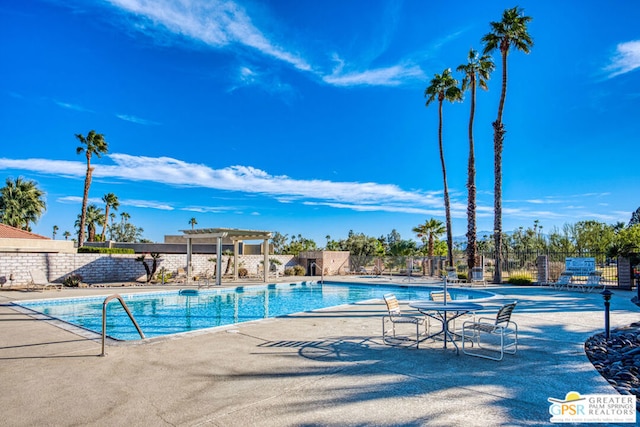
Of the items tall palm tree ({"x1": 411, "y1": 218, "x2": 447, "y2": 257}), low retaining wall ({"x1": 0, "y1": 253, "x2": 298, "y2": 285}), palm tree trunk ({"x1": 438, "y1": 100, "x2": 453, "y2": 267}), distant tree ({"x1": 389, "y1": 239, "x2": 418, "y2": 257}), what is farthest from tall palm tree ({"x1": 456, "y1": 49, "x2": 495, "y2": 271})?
low retaining wall ({"x1": 0, "y1": 253, "x2": 298, "y2": 285})

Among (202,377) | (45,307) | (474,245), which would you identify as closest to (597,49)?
(474,245)

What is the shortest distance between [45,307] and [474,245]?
1936 centimetres

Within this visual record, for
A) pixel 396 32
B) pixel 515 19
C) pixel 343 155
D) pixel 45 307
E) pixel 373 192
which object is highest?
pixel 515 19

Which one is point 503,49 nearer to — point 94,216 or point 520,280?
point 520,280

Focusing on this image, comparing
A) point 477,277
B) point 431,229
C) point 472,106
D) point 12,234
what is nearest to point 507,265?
point 477,277

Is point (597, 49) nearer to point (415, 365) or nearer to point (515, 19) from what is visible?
point (515, 19)

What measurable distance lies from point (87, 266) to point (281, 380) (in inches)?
666

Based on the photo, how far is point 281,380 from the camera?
424cm

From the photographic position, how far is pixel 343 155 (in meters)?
30.8

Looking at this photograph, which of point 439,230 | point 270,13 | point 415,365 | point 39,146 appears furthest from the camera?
point 439,230

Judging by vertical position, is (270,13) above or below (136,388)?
above

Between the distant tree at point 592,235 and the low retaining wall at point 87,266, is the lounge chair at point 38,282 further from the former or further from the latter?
the distant tree at point 592,235

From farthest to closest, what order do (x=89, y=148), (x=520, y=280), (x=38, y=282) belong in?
(x=89, y=148), (x=520, y=280), (x=38, y=282)

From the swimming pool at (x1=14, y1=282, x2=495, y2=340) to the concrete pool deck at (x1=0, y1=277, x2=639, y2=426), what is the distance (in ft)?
8.79
